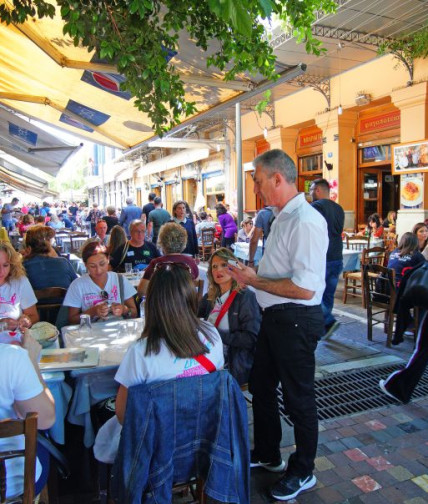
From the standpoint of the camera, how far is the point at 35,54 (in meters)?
4.45

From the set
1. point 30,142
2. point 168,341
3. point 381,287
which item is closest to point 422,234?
point 381,287

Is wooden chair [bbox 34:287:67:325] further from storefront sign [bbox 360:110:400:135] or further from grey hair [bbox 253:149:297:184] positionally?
storefront sign [bbox 360:110:400:135]

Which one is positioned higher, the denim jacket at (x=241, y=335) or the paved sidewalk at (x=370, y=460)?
the denim jacket at (x=241, y=335)

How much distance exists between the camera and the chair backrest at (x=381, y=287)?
4.72m

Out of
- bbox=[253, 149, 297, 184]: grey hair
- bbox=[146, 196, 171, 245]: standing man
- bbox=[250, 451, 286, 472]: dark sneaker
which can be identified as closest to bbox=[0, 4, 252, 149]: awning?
bbox=[146, 196, 171, 245]: standing man

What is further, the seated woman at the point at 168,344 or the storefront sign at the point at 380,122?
the storefront sign at the point at 380,122

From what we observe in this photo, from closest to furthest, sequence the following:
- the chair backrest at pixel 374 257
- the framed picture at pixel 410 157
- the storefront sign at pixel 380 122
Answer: the chair backrest at pixel 374 257
the framed picture at pixel 410 157
the storefront sign at pixel 380 122

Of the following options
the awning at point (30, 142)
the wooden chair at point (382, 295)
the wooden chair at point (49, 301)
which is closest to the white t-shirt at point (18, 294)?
the wooden chair at point (49, 301)

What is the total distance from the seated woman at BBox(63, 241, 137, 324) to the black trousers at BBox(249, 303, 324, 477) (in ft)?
4.31

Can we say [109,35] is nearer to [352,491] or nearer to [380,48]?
[352,491]

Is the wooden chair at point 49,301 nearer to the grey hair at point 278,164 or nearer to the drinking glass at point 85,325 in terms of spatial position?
the drinking glass at point 85,325

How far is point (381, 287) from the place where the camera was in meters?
5.05

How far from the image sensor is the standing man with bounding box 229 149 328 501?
2.06 metres

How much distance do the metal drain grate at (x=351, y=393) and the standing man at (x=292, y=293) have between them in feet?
3.17
